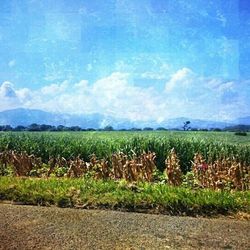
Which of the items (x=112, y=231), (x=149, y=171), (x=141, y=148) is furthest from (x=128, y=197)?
(x=141, y=148)

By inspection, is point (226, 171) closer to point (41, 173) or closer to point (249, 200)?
point (249, 200)

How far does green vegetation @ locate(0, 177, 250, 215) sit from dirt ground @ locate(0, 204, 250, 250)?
500 millimetres

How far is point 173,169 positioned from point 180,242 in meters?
4.28

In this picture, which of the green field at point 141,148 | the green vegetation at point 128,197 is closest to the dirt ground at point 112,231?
the green vegetation at point 128,197

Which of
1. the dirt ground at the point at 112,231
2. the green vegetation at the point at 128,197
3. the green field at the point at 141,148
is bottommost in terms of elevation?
the dirt ground at the point at 112,231

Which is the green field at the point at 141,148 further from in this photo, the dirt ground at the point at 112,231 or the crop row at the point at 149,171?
the dirt ground at the point at 112,231

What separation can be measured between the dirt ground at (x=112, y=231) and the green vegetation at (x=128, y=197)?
1.64ft

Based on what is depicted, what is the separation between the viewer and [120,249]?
15.0 feet

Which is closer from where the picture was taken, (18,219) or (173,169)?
(18,219)

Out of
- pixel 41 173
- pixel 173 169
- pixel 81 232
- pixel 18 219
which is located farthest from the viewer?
pixel 41 173

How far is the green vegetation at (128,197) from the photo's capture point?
6.40 meters

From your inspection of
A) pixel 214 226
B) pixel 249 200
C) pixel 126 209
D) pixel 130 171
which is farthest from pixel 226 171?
pixel 214 226

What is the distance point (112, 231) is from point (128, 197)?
165 cm

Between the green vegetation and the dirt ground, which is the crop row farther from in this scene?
the dirt ground
